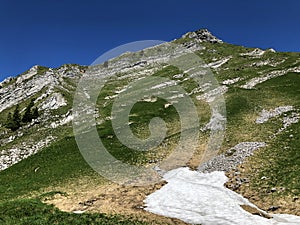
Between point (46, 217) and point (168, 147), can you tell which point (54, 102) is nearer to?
point (168, 147)

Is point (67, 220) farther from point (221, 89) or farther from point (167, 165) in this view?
point (221, 89)

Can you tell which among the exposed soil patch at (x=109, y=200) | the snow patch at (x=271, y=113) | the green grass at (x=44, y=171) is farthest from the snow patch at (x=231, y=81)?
the exposed soil patch at (x=109, y=200)

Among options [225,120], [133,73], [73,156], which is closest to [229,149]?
[225,120]

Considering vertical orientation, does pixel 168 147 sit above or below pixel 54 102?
below

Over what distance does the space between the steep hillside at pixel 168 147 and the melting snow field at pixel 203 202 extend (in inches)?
51.5

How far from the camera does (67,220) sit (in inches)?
917

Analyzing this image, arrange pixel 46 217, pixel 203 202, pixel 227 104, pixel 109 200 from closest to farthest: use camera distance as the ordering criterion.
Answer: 1. pixel 46 217
2. pixel 203 202
3. pixel 109 200
4. pixel 227 104

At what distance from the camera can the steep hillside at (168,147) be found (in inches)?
1096

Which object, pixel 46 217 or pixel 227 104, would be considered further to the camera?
pixel 227 104

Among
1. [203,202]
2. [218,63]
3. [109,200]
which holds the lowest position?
[203,202]

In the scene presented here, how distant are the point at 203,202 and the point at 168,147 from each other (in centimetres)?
1927

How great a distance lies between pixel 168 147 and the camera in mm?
46719

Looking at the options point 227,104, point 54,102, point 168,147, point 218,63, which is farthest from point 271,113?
point 218,63

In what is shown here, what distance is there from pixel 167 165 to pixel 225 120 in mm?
17513
